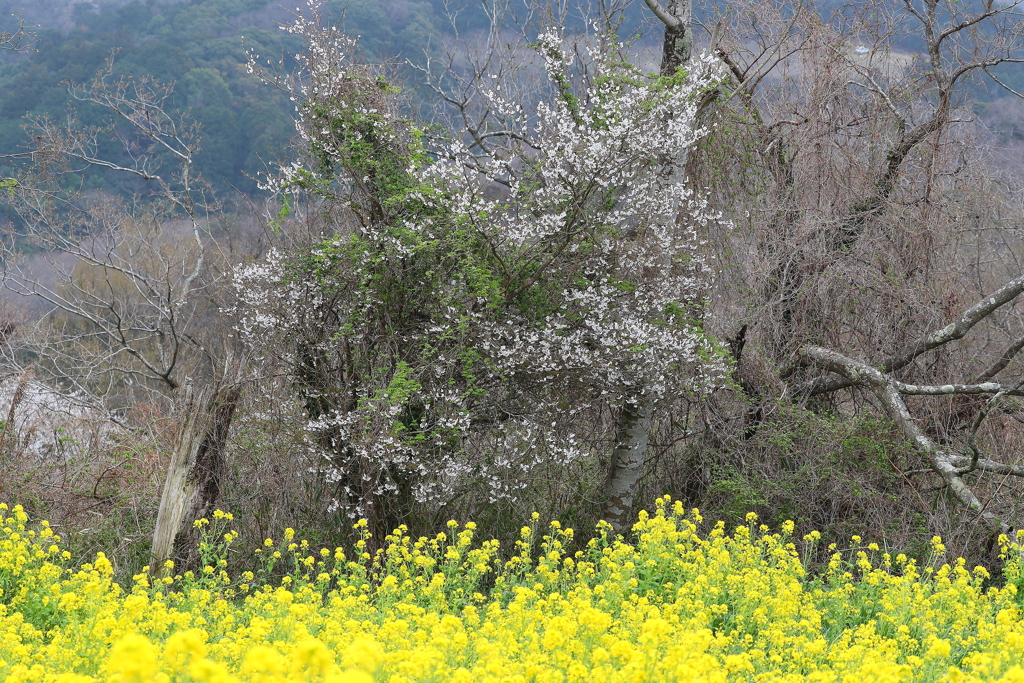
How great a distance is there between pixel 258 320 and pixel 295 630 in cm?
398

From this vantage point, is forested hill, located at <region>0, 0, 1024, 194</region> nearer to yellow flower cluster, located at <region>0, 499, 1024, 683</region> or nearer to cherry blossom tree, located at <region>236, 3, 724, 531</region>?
cherry blossom tree, located at <region>236, 3, 724, 531</region>

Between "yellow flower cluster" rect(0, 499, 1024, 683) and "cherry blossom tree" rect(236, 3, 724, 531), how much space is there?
1298 millimetres

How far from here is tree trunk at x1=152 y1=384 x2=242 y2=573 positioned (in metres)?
6.57

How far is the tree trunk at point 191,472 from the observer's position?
6570mm

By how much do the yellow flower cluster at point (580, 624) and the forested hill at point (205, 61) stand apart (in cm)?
1366

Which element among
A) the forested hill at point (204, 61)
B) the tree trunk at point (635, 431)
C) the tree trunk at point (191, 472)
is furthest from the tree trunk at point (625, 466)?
the forested hill at point (204, 61)

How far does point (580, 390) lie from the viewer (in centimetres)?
732

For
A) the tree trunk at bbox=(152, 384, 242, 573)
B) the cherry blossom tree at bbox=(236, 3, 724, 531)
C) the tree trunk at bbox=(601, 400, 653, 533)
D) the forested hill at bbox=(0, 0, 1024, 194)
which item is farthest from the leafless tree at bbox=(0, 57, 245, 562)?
the tree trunk at bbox=(601, 400, 653, 533)

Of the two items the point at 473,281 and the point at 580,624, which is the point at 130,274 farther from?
the point at 580,624

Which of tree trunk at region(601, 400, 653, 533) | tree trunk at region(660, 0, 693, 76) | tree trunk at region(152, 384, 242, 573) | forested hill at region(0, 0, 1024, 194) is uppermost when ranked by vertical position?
forested hill at region(0, 0, 1024, 194)

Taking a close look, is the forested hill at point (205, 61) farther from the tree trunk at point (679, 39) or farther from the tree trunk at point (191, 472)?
the tree trunk at point (191, 472)

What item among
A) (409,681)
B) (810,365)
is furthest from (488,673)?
(810,365)

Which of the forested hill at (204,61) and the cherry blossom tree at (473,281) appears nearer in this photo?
the cherry blossom tree at (473,281)

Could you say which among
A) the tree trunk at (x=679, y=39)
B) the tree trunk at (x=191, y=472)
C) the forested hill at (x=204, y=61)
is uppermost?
the forested hill at (x=204, y=61)
